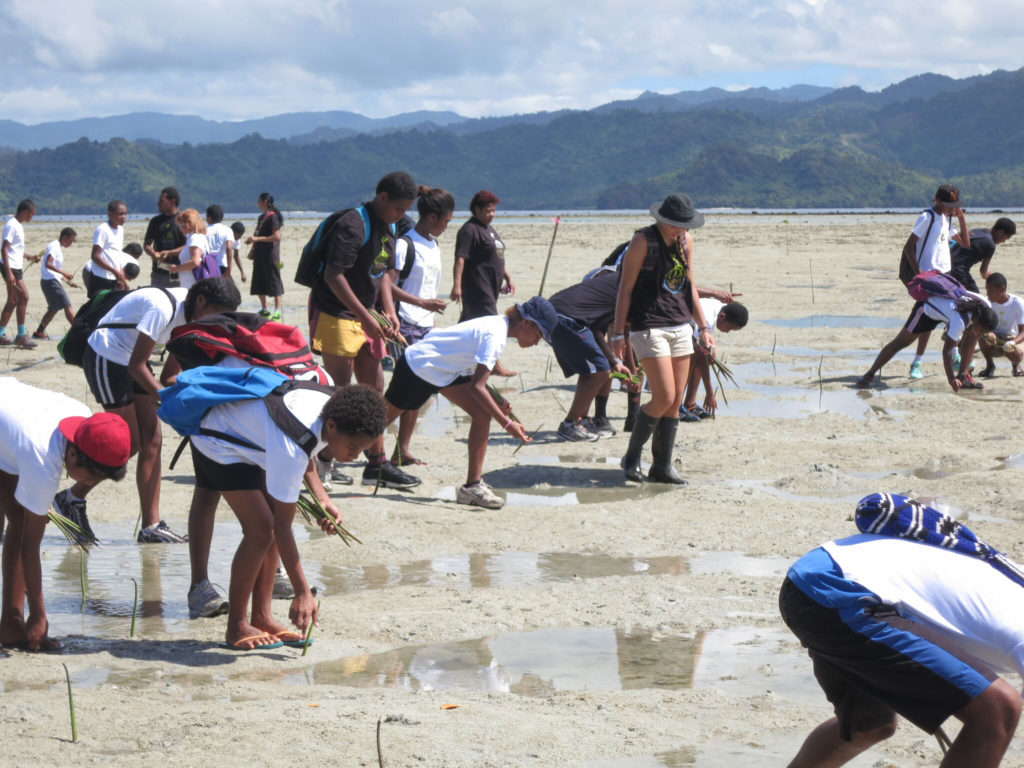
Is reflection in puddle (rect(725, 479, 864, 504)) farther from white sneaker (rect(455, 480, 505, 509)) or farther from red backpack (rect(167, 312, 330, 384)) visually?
red backpack (rect(167, 312, 330, 384))

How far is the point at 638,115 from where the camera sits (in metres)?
175

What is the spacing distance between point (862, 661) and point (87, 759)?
7.75 feet

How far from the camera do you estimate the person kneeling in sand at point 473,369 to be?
711cm

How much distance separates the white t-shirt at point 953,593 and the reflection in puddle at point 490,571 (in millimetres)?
3093

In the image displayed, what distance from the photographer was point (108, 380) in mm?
6199

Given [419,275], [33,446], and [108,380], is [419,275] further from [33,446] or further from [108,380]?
[33,446]

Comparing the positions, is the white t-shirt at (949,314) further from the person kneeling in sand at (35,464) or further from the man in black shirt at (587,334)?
the person kneeling in sand at (35,464)

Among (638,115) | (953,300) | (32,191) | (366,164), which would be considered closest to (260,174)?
(366,164)

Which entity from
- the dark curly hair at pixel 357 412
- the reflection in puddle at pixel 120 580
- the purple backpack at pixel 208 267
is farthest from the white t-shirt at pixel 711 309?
the dark curly hair at pixel 357 412

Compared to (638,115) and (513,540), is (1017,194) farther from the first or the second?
(513,540)

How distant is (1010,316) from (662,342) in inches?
234

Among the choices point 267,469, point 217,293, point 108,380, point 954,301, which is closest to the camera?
point 267,469

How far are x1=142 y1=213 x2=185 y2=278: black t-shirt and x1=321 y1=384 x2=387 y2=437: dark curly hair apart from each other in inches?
343

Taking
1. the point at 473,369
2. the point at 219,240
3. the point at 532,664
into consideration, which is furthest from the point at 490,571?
the point at 219,240
